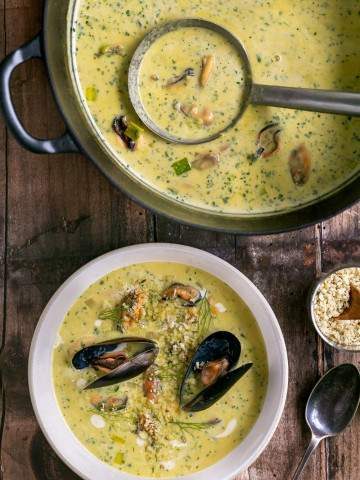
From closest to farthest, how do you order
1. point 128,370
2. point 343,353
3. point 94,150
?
point 94,150
point 128,370
point 343,353

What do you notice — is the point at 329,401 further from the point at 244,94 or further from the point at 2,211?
the point at 2,211

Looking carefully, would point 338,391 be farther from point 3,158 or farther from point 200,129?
point 3,158

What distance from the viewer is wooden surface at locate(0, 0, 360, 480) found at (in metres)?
2.06

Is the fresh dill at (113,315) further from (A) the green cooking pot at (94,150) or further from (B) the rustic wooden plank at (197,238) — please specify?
(A) the green cooking pot at (94,150)

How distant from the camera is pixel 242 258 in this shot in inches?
81.9

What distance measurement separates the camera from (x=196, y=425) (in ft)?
6.84

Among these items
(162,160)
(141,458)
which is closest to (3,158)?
(162,160)

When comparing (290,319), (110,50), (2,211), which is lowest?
(290,319)

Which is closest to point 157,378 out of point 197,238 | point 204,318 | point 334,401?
point 204,318

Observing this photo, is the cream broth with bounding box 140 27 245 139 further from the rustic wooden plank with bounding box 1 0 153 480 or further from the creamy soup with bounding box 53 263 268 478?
the creamy soup with bounding box 53 263 268 478

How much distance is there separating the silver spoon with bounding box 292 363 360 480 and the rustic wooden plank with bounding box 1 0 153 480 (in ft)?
2.24

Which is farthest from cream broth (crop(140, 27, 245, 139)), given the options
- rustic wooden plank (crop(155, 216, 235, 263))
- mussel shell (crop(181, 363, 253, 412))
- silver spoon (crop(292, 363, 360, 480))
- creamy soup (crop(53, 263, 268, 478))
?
silver spoon (crop(292, 363, 360, 480))

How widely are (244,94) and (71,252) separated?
2.26ft

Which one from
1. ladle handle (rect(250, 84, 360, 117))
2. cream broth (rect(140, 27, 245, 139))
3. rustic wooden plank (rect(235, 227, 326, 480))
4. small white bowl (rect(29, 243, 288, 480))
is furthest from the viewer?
rustic wooden plank (rect(235, 227, 326, 480))
